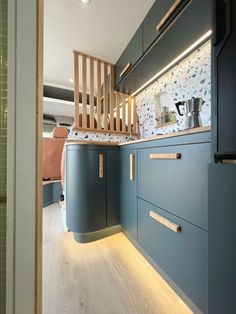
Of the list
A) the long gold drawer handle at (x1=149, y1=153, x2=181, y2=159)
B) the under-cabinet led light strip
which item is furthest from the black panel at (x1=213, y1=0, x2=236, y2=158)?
the under-cabinet led light strip

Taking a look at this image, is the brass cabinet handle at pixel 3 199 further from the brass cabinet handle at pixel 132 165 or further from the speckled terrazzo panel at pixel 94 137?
the speckled terrazzo panel at pixel 94 137

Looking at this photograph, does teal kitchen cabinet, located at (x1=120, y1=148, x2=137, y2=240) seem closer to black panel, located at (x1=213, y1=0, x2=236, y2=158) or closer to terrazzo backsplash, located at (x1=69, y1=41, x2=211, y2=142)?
terrazzo backsplash, located at (x1=69, y1=41, x2=211, y2=142)

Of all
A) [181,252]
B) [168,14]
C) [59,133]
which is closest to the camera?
[181,252]

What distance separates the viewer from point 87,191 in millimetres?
1552

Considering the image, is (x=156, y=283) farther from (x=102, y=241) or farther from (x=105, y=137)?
(x=105, y=137)

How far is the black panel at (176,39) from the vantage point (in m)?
0.99

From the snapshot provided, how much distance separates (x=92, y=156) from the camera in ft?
5.10

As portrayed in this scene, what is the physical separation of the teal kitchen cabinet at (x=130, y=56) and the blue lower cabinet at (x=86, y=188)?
38.7 inches

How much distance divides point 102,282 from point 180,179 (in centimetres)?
85

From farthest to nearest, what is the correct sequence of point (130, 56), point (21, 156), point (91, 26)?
point (130, 56) < point (91, 26) < point (21, 156)

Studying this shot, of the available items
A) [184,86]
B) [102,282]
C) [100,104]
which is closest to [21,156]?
[102,282]

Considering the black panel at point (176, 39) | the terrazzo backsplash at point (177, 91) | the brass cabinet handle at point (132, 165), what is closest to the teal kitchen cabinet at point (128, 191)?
the brass cabinet handle at point (132, 165)

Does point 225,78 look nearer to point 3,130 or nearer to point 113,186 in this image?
point 3,130

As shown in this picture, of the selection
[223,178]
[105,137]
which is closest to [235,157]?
[223,178]
